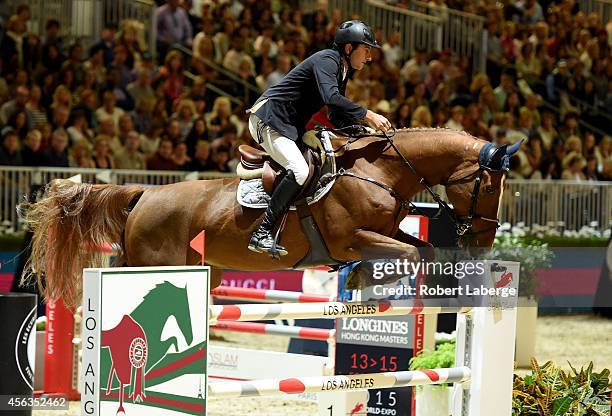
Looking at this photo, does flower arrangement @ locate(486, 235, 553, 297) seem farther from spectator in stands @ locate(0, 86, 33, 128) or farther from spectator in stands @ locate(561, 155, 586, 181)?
spectator in stands @ locate(0, 86, 33, 128)

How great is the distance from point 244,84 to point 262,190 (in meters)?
7.28

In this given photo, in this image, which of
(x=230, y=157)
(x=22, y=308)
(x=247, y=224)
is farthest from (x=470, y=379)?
(x=230, y=157)

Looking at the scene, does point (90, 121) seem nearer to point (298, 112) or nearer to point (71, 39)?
point (71, 39)

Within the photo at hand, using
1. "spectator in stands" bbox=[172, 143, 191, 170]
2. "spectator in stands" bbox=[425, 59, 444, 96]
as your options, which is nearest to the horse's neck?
"spectator in stands" bbox=[172, 143, 191, 170]

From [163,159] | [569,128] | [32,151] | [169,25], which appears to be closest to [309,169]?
[32,151]

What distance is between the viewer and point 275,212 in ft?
17.0

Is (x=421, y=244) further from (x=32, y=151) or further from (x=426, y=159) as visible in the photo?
(x=32, y=151)

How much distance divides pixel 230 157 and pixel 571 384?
6.65m

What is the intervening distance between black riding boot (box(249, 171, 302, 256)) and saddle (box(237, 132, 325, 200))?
8 centimetres

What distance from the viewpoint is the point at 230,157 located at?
11250 millimetres

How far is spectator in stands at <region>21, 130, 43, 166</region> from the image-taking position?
9.88 meters

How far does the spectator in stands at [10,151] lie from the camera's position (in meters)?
9.81

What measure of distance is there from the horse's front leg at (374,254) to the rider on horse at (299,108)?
0.39 m

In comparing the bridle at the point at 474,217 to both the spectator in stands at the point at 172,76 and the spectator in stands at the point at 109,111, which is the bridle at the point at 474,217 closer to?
the spectator in stands at the point at 109,111
